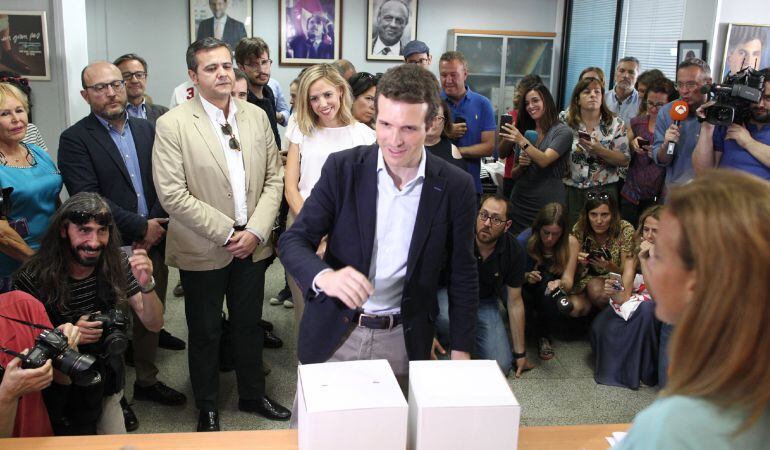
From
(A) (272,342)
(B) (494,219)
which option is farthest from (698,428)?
(A) (272,342)

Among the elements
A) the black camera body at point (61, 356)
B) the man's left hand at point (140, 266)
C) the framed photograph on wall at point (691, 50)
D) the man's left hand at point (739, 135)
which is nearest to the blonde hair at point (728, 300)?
the black camera body at point (61, 356)

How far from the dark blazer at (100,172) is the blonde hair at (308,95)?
2.44ft

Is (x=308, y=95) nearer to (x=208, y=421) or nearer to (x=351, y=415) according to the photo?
(x=208, y=421)

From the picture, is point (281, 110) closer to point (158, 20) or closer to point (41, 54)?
point (41, 54)

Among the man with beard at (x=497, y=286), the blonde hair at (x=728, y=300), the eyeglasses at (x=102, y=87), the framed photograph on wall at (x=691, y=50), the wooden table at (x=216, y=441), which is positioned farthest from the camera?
the framed photograph on wall at (x=691, y=50)

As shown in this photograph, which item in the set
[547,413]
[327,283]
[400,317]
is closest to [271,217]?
[400,317]

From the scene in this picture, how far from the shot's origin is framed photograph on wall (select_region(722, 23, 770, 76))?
16.5 ft

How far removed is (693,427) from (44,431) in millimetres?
1737

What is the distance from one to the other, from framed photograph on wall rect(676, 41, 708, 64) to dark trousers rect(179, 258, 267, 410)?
3.83m

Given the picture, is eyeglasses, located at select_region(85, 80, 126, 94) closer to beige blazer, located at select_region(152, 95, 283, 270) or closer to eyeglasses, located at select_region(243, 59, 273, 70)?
beige blazer, located at select_region(152, 95, 283, 270)

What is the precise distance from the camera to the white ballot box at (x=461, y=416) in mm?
1323

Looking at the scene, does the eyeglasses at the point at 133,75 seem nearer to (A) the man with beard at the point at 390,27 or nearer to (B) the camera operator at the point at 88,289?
(B) the camera operator at the point at 88,289

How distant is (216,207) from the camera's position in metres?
2.67

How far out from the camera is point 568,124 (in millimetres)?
4254
